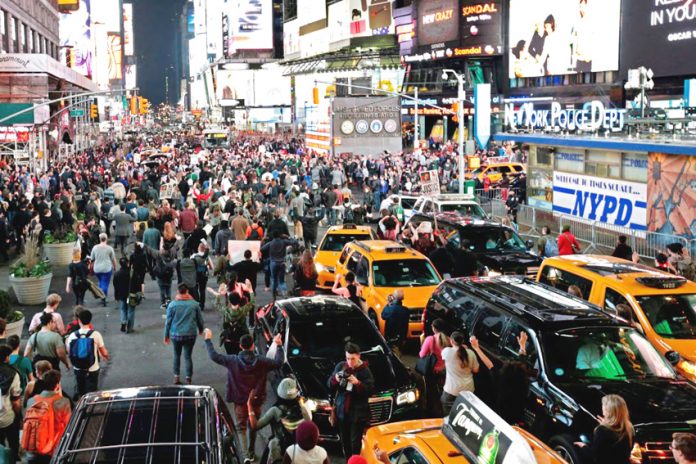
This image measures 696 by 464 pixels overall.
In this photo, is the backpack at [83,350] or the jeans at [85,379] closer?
the backpack at [83,350]

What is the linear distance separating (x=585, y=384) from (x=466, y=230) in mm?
10364

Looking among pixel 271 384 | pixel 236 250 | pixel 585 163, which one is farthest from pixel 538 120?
pixel 271 384

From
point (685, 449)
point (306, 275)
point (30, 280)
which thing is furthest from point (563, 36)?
point (685, 449)

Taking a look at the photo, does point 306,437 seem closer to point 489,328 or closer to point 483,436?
point 483,436

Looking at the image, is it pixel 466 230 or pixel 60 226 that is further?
pixel 60 226

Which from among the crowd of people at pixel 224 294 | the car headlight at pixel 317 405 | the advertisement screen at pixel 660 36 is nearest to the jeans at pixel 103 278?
the crowd of people at pixel 224 294

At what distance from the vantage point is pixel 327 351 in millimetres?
11430

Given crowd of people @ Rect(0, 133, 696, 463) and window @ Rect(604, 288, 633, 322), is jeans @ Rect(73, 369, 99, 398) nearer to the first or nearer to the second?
crowd of people @ Rect(0, 133, 696, 463)

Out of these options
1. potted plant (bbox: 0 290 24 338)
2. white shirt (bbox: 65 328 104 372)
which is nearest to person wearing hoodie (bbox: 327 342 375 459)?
white shirt (bbox: 65 328 104 372)

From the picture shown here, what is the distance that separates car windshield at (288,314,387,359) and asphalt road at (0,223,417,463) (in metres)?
1.01

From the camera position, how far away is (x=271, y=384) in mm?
11711

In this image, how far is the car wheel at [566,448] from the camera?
8.21 meters

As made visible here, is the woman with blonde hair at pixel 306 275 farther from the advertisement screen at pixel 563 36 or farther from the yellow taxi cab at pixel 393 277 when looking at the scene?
the advertisement screen at pixel 563 36

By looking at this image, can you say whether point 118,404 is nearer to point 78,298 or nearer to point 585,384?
point 585,384
